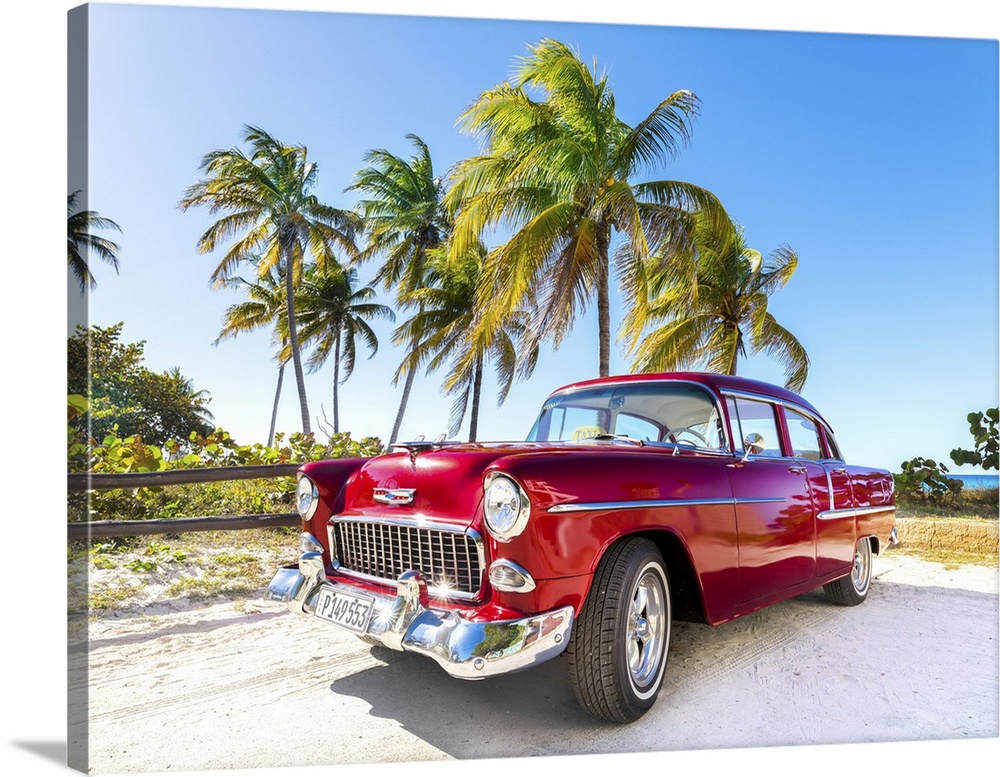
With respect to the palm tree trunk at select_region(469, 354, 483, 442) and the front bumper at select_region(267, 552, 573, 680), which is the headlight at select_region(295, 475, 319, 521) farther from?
the palm tree trunk at select_region(469, 354, 483, 442)

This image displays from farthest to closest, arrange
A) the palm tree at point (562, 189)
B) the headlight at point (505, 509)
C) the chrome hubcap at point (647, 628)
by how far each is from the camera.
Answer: the palm tree at point (562, 189)
the chrome hubcap at point (647, 628)
the headlight at point (505, 509)

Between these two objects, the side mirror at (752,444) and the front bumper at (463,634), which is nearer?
the front bumper at (463,634)

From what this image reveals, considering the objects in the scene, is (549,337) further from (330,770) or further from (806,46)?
(330,770)

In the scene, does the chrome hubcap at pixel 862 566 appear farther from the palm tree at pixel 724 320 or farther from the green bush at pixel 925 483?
the green bush at pixel 925 483

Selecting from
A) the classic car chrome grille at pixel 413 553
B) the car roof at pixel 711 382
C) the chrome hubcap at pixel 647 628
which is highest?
the car roof at pixel 711 382

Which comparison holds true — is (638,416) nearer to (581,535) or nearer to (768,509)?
(768,509)

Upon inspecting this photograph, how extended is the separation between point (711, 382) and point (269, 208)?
1488 centimetres

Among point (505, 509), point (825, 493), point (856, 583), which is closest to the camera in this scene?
point (505, 509)

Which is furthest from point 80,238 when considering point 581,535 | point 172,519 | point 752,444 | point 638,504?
point 752,444

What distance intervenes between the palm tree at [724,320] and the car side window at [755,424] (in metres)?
7.14

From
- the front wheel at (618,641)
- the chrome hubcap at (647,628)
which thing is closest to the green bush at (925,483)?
the chrome hubcap at (647,628)

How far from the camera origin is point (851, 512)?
15.8ft

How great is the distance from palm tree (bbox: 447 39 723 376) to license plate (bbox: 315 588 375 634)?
6137mm

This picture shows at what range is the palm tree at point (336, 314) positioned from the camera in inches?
896
